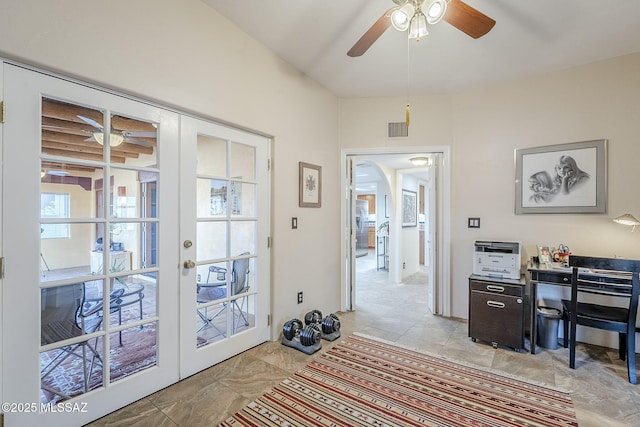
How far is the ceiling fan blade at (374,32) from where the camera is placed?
177 cm

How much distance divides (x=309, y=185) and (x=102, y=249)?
1951mm

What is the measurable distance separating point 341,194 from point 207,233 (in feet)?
6.03

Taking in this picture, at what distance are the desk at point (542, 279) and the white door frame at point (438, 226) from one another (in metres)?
0.94

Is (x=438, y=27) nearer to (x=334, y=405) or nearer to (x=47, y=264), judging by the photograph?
(x=334, y=405)

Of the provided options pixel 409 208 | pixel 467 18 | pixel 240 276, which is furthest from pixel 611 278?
pixel 409 208

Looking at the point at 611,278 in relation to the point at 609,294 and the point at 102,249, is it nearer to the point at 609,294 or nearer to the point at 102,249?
the point at 609,294

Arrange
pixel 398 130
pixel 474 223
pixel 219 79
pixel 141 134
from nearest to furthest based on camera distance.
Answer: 1. pixel 141 134
2. pixel 219 79
3. pixel 474 223
4. pixel 398 130

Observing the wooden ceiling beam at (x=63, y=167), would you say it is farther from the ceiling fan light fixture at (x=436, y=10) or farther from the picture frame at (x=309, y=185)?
the ceiling fan light fixture at (x=436, y=10)

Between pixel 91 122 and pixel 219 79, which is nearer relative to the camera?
pixel 91 122

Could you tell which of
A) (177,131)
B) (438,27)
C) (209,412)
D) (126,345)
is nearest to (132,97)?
(177,131)

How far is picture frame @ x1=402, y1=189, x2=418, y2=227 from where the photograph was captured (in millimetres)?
6042

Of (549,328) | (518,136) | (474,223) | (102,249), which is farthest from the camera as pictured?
(474,223)

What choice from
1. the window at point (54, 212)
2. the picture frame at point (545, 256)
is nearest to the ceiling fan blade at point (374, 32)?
the window at point (54, 212)

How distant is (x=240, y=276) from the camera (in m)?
2.62
